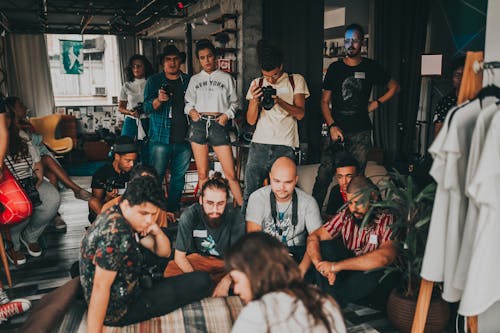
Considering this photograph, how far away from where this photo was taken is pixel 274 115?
137 inches

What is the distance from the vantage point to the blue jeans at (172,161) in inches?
162

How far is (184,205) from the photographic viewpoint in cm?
508

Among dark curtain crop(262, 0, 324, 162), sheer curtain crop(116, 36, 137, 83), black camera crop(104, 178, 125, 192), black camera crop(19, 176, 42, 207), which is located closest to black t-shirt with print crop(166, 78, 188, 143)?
black camera crop(104, 178, 125, 192)

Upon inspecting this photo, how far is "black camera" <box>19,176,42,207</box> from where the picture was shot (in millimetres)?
3350

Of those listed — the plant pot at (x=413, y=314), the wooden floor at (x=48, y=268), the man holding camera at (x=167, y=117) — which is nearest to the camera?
the plant pot at (x=413, y=314)

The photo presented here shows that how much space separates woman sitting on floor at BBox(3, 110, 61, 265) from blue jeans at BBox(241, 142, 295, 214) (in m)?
1.52

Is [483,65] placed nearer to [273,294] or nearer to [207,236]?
[273,294]

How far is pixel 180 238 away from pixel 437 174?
150cm

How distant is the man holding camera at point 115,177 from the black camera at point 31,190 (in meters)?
0.36

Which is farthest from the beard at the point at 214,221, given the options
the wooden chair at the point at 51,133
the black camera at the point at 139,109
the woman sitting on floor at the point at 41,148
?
the wooden chair at the point at 51,133

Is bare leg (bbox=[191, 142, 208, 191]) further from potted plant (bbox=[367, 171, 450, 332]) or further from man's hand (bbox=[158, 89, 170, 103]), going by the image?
potted plant (bbox=[367, 171, 450, 332])

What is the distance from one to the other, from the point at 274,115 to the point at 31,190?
1792mm

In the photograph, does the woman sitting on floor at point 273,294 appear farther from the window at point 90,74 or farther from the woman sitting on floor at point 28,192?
the window at point 90,74

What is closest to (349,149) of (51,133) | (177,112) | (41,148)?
(177,112)
